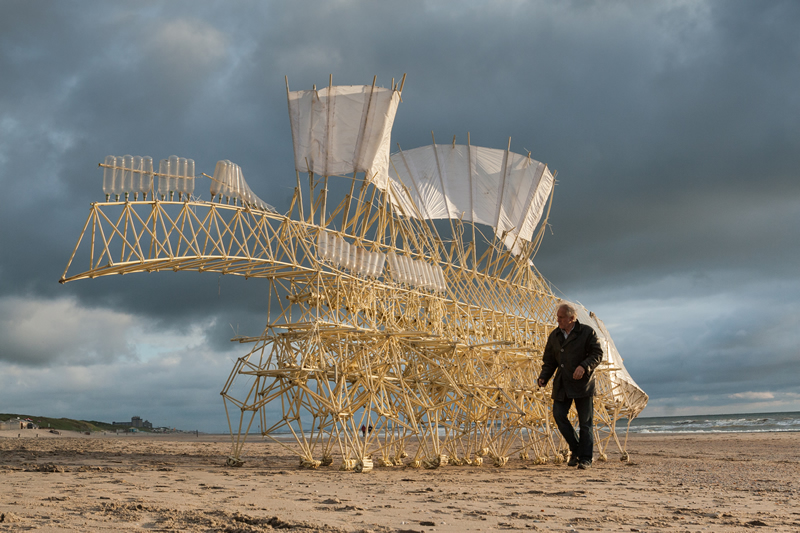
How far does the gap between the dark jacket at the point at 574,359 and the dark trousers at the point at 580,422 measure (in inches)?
5.1

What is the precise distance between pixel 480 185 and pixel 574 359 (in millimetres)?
13073

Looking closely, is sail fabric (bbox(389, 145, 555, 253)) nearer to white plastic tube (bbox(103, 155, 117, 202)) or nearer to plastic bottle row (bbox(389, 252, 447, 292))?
plastic bottle row (bbox(389, 252, 447, 292))

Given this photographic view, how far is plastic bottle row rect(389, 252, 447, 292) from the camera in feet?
52.9

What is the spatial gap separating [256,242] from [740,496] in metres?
9.12

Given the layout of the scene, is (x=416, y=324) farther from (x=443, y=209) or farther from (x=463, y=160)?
(x=463, y=160)

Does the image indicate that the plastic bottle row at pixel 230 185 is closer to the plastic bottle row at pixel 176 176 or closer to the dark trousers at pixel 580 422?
the plastic bottle row at pixel 176 176

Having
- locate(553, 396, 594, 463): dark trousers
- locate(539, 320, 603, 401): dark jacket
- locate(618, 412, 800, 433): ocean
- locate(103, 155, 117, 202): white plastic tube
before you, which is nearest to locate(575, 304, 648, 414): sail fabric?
locate(553, 396, 594, 463): dark trousers

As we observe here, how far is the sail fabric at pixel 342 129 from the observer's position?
15.1m

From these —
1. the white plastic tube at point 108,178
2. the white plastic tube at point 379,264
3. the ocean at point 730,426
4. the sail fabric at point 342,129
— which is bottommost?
the ocean at point 730,426

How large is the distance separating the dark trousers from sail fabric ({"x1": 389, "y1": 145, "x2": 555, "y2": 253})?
11.2 m

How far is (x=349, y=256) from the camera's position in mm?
14656

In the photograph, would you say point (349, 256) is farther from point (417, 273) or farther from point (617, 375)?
point (617, 375)

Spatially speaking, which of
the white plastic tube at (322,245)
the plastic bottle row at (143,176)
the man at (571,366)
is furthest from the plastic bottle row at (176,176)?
the man at (571,366)

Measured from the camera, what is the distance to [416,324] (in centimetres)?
1627
